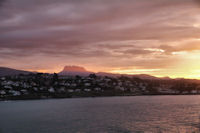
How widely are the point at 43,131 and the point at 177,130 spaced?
29.3 m

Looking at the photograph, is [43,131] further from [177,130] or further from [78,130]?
[177,130]

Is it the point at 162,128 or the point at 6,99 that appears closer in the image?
the point at 162,128

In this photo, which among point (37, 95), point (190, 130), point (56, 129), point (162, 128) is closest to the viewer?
point (190, 130)

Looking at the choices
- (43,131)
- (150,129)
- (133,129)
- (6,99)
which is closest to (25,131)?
(43,131)

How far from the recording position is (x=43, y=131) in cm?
5003

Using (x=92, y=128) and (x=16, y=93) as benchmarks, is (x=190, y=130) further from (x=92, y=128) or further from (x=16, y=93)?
(x=16, y=93)

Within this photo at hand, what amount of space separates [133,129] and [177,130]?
9.12 metres

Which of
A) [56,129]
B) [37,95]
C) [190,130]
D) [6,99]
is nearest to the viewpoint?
[190,130]

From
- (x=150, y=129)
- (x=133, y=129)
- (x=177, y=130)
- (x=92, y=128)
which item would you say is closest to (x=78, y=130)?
(x=92, y=128)

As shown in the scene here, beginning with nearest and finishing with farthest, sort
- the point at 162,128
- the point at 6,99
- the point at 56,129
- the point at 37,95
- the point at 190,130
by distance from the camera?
the point at 190,130
the point at 162,128
the point at 56,129
the point at 6,99
the point at 37,95

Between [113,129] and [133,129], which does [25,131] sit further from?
[133,129]

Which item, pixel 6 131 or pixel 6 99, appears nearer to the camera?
pixel 6 131

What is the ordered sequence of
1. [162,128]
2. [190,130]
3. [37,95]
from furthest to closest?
[37,95]
[162,128]
[190,130]

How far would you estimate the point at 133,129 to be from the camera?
158 feet
